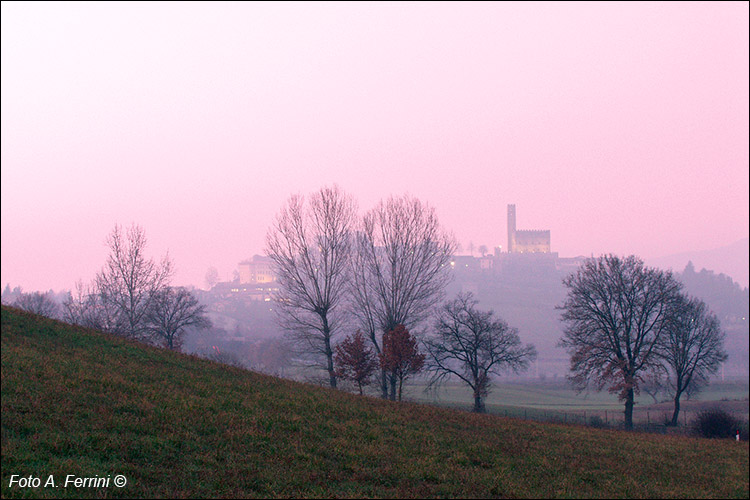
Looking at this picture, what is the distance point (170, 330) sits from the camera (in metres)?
43.2

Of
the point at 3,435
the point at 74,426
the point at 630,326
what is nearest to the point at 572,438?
the point at 74,426

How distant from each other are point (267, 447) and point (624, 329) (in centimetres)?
3111

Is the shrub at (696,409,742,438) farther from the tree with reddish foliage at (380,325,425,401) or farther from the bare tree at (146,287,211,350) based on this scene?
the bare tree at (146,287,211,350)

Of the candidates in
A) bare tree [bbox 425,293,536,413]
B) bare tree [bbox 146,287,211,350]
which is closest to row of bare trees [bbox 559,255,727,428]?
bare tree [bbox 425,293,536,413]

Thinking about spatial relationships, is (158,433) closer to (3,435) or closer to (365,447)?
(3,435)

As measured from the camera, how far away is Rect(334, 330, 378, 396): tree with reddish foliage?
3234cm

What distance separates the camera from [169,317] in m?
44.6

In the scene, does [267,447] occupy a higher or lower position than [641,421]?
higher

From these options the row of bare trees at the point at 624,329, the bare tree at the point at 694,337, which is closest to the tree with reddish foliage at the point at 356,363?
the row of bare trees at the point at 624,329

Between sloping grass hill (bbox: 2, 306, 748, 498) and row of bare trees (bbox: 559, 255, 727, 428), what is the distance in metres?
16.9

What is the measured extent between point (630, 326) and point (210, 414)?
30.4 meters

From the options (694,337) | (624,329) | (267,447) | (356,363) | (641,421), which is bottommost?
(641,421)

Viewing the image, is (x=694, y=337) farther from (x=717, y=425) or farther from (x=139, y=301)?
(x=139, y=301)

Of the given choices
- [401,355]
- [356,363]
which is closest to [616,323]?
[401,355]
